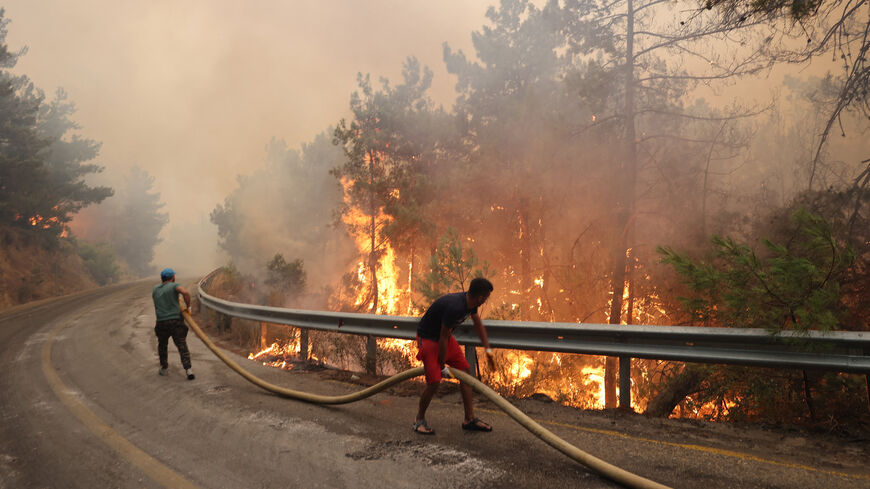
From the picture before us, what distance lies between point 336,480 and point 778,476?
3336 millimetres

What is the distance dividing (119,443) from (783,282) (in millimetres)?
6786

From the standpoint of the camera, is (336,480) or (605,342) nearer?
(336,480)

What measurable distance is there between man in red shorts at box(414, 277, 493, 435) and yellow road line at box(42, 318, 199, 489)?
207 centimetres

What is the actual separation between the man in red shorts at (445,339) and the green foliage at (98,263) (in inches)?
1845

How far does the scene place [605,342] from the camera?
5.15 m

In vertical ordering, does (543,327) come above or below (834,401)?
above

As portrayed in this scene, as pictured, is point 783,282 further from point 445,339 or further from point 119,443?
point 119,443

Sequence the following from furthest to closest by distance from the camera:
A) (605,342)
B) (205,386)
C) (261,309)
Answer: (261,309), (205,386), (605,342)

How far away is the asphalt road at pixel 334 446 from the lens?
360 cm

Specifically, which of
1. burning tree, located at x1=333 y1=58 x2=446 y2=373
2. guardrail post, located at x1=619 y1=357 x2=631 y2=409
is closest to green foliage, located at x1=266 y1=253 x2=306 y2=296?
burning tree, located at x1=333 y1=58 x2=446 y2=373

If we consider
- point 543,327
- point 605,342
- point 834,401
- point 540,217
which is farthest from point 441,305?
point 540,217

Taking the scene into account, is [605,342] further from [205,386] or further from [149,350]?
[149,350]

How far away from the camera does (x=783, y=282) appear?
4.71 metres

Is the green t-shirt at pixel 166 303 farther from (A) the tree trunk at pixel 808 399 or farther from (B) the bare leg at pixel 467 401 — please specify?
(A) the tree trunk at pixel 808 399
